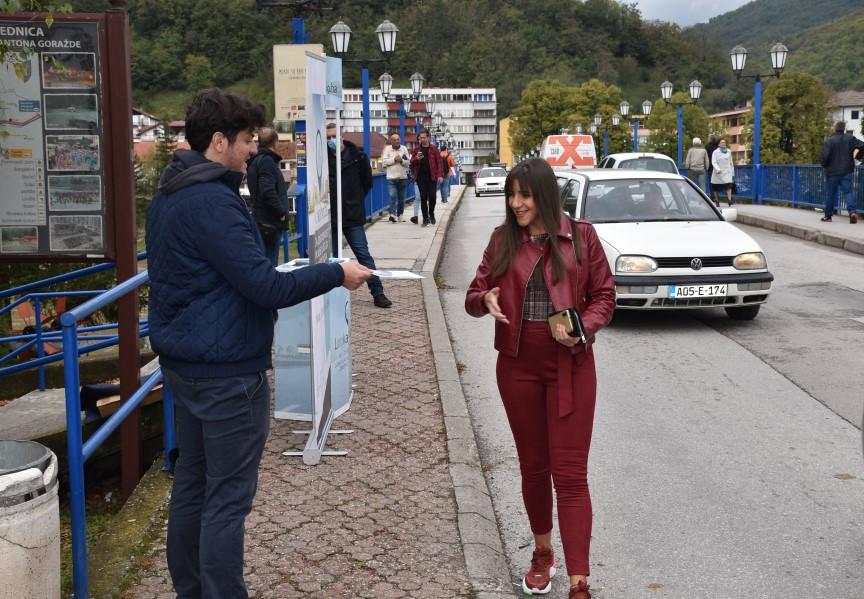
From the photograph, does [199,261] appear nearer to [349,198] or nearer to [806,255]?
[349,198]

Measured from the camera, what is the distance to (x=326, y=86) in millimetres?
6086

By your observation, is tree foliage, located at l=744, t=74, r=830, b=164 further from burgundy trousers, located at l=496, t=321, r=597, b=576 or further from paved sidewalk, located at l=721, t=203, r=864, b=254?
burgundy trousers, located at l=496, t=321, r=597, b=576

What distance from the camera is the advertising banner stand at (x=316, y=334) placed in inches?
218

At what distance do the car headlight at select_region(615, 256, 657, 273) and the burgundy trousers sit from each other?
242 inches

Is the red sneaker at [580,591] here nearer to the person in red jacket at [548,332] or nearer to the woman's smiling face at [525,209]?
the person in red jacket at [548,332]

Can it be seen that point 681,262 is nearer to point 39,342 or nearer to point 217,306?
point 39,342

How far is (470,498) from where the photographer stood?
5.11m

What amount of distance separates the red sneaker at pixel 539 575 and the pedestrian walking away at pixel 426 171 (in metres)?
18.5

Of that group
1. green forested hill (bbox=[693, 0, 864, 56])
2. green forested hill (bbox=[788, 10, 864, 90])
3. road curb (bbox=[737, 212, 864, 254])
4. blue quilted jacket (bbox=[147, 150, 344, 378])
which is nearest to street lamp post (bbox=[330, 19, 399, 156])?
road curb (bbox=[737, 212, 864, 254])

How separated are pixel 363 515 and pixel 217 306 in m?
1.97

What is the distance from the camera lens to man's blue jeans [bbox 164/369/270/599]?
3324mm

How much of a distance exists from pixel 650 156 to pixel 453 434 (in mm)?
17002

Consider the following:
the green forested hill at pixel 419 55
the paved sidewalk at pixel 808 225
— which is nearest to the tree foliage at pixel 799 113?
the paved sidewalk at pixel 808 225

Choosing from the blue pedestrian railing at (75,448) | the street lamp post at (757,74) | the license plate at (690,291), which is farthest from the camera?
the street lamp post at (757,74)
